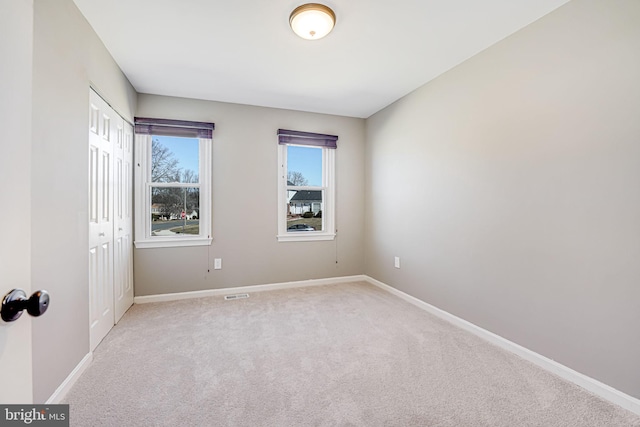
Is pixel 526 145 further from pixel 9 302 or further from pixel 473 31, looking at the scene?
pixel 9 302

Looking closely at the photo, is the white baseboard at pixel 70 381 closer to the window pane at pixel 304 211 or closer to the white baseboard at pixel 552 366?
the window pane at pixel 304 211

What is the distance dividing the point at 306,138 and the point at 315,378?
2983 millimetres

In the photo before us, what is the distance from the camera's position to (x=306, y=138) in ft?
12.9

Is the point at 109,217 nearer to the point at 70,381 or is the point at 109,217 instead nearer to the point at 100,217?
the point at 100,217

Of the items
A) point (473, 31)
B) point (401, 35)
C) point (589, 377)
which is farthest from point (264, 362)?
point (473, 31)

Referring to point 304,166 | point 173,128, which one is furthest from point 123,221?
point 304,166

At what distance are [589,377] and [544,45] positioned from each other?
2.25 metres

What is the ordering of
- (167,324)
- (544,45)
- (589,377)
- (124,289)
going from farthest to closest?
(124,289)
(167,324)
(544,45)
(589,377)

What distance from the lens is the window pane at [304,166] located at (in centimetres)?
402

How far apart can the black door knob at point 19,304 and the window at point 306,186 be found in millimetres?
3238

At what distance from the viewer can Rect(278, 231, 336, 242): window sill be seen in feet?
12.8

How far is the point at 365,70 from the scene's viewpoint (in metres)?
2.80

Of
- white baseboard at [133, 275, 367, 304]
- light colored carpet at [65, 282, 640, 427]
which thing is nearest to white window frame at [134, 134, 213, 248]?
white baseboard at [133, 275, 367, 304]

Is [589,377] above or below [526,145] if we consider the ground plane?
below
